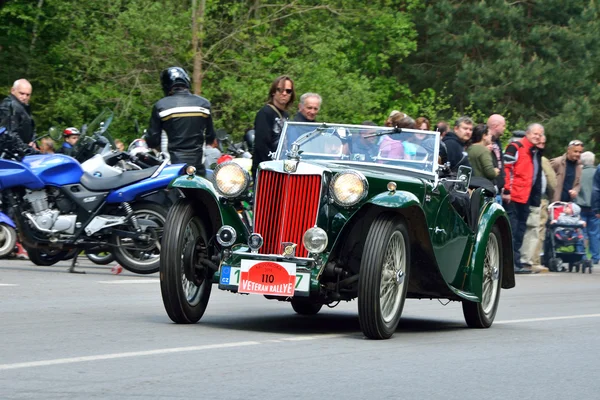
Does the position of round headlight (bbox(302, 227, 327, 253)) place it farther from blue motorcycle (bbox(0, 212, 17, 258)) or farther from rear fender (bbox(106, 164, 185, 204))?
blue motorcycle (bbox(0, 212, 17, 258))

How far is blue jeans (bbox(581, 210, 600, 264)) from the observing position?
22.3 m

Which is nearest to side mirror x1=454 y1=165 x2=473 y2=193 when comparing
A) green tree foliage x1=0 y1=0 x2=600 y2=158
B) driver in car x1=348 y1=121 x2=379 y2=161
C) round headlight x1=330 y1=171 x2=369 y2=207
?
driver in car x1=348 y1=121 x2=379 y2=161

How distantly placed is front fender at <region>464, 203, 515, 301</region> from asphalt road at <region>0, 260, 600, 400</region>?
0.37 meters

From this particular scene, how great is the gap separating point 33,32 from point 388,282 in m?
26.9

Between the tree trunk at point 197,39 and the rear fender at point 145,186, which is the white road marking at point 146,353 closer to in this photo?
the rear fender at point 145,186

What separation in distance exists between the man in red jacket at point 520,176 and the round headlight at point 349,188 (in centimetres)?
1053

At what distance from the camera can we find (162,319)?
9.53m

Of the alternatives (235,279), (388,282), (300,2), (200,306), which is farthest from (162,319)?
(300,2)

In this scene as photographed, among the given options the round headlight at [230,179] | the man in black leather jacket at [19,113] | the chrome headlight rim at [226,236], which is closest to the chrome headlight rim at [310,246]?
the chrome headlight rim at [226,236]

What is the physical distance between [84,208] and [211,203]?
576 cm

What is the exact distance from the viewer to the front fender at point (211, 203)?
29.4ft

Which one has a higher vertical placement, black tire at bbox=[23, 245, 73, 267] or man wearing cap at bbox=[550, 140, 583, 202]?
man wearing cap at bbox=[550, 140, 583, 202]

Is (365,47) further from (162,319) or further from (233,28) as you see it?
(162,319)

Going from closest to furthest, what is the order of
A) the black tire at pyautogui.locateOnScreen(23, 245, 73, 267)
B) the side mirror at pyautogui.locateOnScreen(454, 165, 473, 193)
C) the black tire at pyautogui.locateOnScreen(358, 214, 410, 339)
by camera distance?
the black tire at pyautogui.locateOnScreen(358, 214, 410, 339), the side mirror at pyautogui.locateOnScreen(454, 165, 473, 193), the black tire at pyautogui.locateOnScreen(23, 245, 73, 267)
